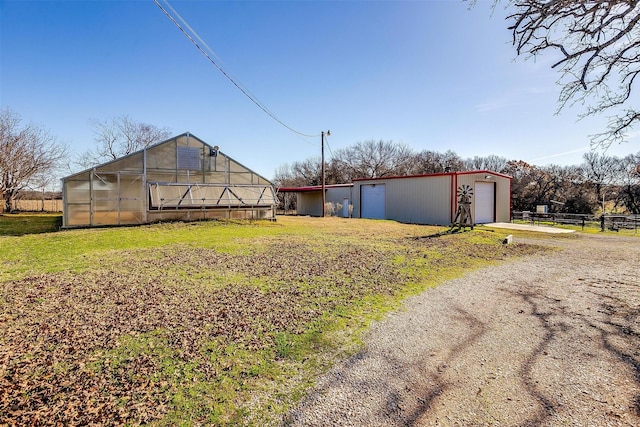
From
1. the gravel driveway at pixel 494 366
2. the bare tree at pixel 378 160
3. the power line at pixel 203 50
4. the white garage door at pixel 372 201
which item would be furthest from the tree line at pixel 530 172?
the gravel driveway at pixel 494 366

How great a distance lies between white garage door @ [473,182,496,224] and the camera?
1964 centimetres

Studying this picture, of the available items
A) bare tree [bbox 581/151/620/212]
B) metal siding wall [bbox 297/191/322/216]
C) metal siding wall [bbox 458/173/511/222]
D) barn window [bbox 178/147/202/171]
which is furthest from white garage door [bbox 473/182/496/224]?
bare tree [bbox 581/151/620/212]

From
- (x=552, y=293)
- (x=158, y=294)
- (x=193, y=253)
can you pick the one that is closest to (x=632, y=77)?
(x=552, y=293)

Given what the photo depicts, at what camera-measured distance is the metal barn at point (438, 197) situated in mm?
19047

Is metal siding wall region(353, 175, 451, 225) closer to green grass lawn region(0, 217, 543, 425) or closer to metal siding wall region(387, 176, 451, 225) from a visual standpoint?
metal siding wall region(387, 176, 451, 225)

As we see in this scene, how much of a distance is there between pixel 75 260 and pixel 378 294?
24.5 ft

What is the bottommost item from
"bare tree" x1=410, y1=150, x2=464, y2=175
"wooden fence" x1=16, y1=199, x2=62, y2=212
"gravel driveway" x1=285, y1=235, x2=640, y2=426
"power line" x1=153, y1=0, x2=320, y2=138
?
"gravel driveway" x1=285, y1=235, x2=640, y2=426

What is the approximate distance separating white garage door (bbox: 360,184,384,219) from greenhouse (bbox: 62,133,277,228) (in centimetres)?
900

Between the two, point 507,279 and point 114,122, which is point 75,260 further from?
point 114,122

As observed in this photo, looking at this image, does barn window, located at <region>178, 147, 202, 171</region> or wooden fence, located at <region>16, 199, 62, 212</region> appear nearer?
barn window, located at <region>178, 147, 202, 171</region>

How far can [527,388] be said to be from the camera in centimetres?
263

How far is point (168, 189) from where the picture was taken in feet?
51.0

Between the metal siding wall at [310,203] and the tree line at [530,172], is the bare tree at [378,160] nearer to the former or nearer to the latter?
the tree line at [530,172]

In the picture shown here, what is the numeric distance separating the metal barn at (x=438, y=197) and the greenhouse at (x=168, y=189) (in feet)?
29.7
